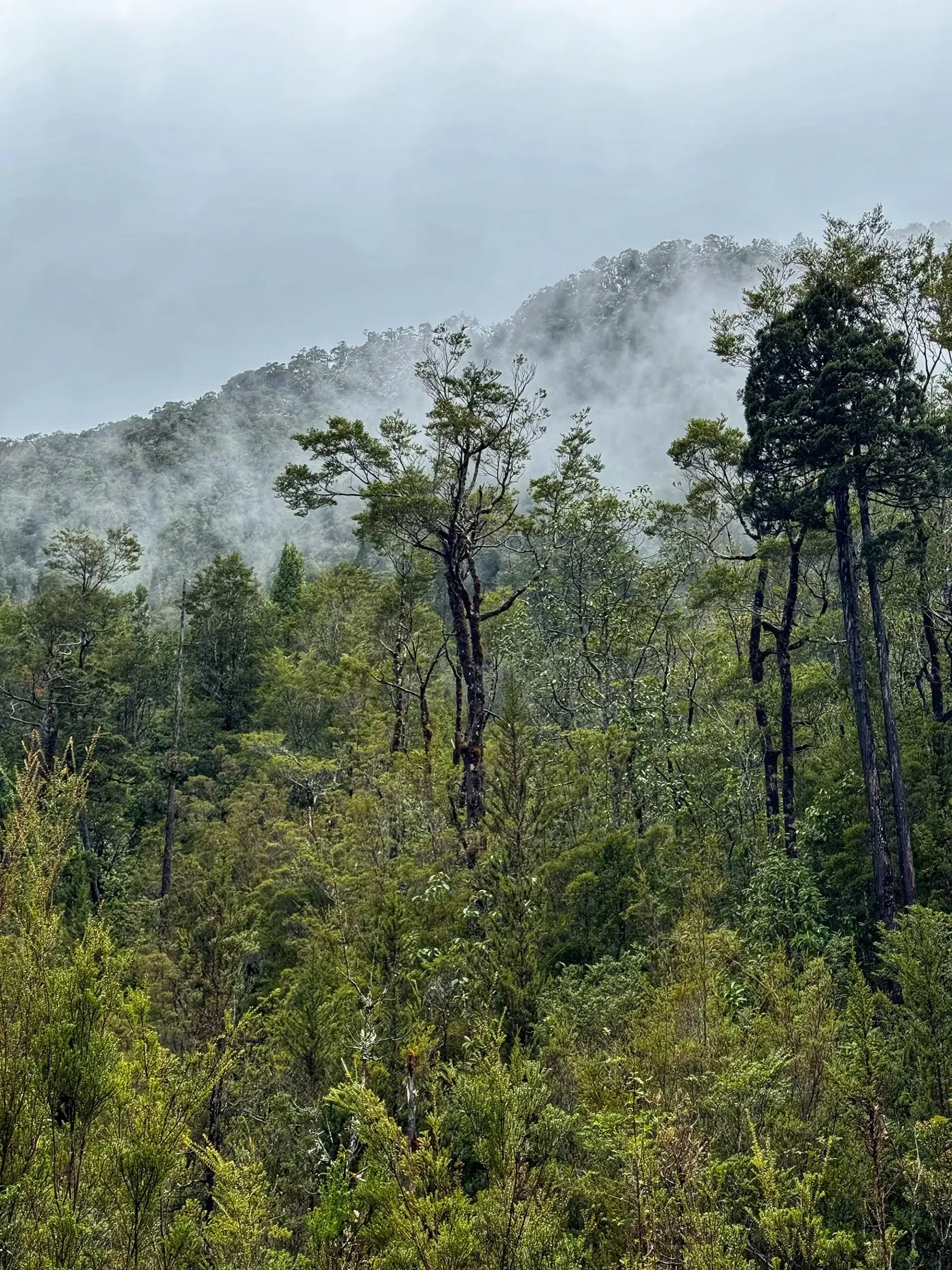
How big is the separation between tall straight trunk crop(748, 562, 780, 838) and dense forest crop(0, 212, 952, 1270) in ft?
0.43

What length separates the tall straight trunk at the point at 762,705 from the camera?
51.3 feet

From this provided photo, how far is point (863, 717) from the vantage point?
41.9ft

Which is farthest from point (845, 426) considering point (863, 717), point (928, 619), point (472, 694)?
point (472, 694)

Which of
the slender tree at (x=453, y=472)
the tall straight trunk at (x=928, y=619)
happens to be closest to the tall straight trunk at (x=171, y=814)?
the slender tree at (x=453, y=472)

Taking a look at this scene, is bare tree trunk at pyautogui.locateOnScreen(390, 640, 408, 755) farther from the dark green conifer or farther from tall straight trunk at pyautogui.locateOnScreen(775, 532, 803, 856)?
the dark green conifer

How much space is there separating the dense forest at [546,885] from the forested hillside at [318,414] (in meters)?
27.3

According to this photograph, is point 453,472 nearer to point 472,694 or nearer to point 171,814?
point 472,694

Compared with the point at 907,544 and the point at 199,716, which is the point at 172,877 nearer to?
the point at 199,716

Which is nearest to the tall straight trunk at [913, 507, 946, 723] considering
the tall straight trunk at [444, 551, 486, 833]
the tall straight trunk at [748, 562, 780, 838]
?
the tall straight trunk at [748, 562, 780, 838]

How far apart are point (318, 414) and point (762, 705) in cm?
10179

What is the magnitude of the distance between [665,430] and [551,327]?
104 feet

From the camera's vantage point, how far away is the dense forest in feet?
15.6

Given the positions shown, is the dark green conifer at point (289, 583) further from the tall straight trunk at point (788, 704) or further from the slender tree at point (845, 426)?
the slender tree at point (845, 426)

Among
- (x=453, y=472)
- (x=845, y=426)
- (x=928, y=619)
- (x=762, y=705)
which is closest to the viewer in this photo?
(x=845, y=426)
